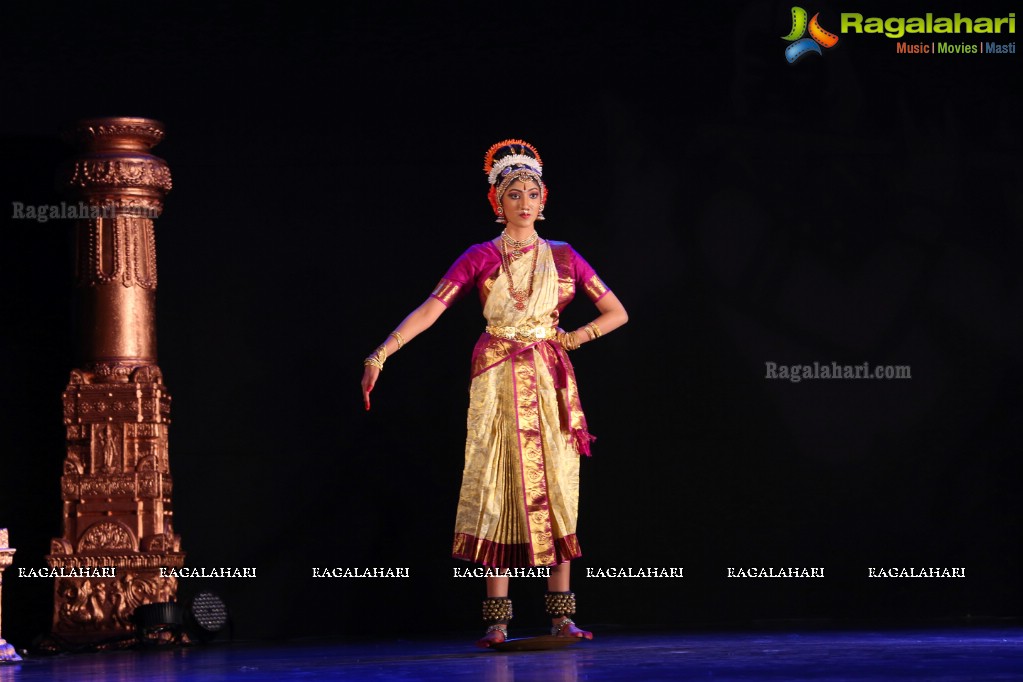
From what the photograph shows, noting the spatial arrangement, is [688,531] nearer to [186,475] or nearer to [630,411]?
[630,411]

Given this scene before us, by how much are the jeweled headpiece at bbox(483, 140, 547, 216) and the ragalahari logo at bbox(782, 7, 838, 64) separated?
1.56 meters

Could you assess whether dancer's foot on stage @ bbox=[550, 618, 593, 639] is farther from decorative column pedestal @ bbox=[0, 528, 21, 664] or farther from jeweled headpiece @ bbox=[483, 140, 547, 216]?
decorative column pedestal @ bbox=[0, 528, 21, 664]

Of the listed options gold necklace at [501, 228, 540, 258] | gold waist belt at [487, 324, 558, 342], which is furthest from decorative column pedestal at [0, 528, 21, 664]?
gold necklace at [501, 228, 540, 258]

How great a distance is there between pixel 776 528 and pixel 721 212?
134 centimetres

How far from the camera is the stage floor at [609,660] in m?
4.04

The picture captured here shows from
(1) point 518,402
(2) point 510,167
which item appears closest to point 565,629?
(1) point 518,402

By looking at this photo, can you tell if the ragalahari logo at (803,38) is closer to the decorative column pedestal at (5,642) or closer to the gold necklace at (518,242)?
the gold necklace at (518,242)

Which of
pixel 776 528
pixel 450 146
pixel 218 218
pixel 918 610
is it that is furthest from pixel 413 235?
pixel 918 610

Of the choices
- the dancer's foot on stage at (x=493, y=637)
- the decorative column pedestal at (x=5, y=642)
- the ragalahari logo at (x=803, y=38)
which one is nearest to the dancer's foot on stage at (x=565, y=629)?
the dancer's foot on stage at (x=493, y=637)

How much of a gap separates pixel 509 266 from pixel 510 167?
36 centimetres

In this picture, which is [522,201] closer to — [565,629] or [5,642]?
[565,629]

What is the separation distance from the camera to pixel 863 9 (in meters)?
6.55

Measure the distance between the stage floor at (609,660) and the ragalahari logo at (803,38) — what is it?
8.02ft

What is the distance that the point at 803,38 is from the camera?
21.4ft
